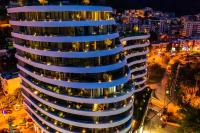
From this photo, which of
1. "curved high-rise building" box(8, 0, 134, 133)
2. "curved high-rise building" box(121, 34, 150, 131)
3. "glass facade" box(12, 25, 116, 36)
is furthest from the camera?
"curved high-rise building" box(121, 34, 150, 131)

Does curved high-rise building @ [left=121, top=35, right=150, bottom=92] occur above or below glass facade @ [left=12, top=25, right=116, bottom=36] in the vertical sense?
below

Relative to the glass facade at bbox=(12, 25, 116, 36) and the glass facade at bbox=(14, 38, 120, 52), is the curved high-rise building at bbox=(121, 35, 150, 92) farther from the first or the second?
the glass facade at bbox=(12, 25, 116, 36)

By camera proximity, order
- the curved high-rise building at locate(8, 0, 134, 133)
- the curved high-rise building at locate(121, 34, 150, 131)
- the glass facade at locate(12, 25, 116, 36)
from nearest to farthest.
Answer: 1. the curved high-rise building at locate(8, 0, 134, 133)
2. the glass facade at locate(12, 25, 116, 36)
3. the curved high-rise building at locate(121, 34, 150, 131)

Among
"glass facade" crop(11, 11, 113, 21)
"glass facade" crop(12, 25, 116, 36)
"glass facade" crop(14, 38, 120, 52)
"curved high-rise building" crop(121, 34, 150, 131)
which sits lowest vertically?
"curved high-rise building" crop(121, 34, 150, 131)

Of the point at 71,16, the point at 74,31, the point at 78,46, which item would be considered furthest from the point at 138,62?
the point at 71,16

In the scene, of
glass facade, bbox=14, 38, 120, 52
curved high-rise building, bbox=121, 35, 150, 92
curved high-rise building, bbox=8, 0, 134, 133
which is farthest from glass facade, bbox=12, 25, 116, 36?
curved high-rise building, bbox=121, 35, 150, 92

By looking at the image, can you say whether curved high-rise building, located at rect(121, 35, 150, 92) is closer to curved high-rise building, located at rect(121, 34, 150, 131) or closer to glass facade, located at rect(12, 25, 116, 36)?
curved high-rise building, located at rect(121, 34, 150, 131)

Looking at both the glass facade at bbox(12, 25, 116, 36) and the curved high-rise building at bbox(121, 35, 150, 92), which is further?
the curved high-rise building at bbox(121, 35, 150, 92)

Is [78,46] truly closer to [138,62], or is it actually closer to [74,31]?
[74,31]
